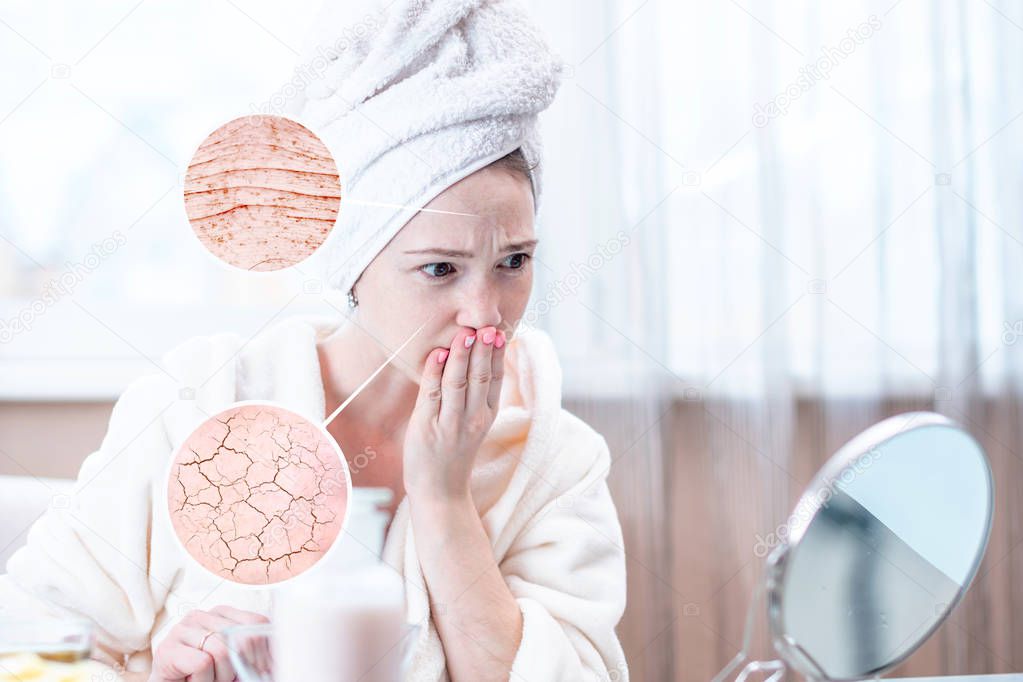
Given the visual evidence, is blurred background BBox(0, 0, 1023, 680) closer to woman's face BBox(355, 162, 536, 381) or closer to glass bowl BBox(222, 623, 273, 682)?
woman's face BBox(355, 162, 536, 381)

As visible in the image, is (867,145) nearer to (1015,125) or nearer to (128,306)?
(1015,125)

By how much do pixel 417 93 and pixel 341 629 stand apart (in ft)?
1.20

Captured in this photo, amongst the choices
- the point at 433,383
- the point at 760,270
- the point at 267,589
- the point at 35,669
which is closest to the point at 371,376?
the point at 433,383

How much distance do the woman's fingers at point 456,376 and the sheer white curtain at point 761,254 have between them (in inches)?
14.8

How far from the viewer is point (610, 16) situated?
1057mm

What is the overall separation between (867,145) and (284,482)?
852 mm

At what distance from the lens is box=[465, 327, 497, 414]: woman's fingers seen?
2.23 feet

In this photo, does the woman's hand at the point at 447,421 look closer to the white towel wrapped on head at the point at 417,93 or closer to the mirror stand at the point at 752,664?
the white towel wrapped on head at the point at 417,93

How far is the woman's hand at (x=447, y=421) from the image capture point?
69 cm

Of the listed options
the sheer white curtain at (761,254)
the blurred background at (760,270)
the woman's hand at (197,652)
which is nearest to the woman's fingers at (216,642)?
the woman's hand at (197,652)

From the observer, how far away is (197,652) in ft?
1.94

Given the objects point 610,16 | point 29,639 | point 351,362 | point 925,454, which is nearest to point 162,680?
point 29,639

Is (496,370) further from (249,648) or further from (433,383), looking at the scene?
(249,648)

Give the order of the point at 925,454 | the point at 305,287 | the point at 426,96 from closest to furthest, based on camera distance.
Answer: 1. the point at 925,454
2. the point at 426,96
3. the point at 305,287
